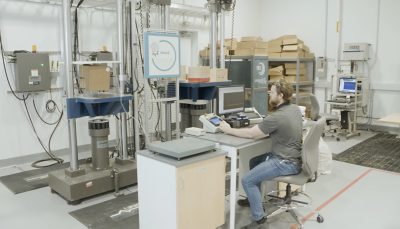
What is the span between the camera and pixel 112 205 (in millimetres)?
3551

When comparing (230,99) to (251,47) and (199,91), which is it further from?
(251,47)

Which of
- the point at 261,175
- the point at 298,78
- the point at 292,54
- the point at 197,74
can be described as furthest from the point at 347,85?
the point at 261,175

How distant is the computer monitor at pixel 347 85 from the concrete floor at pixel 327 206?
2.46 metres

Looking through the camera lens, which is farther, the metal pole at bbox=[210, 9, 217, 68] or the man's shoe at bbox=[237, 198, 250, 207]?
the metal pole at bbox=[210, 9, 217, 68]

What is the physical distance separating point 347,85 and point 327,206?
12.5 ft

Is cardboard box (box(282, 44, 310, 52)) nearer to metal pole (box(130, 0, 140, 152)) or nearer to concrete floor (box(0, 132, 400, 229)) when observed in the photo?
concrete floor (box(0, 132, 400, 229))

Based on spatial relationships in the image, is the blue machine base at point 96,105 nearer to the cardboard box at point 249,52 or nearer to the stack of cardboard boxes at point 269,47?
the stack of cardboard boxes at point 269,47

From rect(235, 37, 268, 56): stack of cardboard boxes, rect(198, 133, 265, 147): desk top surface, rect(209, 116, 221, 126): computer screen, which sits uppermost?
rect(235, 37, 268, 56): stack of cardboard boxes

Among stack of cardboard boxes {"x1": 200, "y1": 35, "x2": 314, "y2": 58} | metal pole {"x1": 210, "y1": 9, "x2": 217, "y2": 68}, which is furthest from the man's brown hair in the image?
stack of cardboard boxes {"x1": 200, "y1": 35, "x2": 314, "y2": 58}

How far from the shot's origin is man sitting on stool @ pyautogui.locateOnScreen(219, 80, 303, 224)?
2.80 m

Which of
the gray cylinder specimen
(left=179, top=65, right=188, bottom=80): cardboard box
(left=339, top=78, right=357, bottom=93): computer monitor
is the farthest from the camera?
(left=339, top=78, right=357, bottom=93): computer monitor

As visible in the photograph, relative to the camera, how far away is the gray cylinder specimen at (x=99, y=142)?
150 inches

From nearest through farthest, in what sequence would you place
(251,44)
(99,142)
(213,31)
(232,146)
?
1. (232,146)
2. (99,142)
3. (213,31)
4. (251,44)

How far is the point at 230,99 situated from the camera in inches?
155
